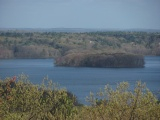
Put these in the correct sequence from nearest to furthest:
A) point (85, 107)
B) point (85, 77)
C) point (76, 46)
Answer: point (85, 107), point (85, 77), point (76, 46)

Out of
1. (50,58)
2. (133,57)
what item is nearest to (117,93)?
(133,57)

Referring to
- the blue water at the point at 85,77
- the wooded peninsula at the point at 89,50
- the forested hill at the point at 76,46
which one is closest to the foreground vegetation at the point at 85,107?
the blue water at the point at 85,77

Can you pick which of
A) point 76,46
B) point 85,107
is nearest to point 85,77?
point 76,46

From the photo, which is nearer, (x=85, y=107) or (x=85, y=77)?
(x=85, y=107)

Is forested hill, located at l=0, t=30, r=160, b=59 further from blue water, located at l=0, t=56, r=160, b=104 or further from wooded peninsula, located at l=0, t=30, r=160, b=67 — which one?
blue water, located at l=0, t=56, r=160, b=104

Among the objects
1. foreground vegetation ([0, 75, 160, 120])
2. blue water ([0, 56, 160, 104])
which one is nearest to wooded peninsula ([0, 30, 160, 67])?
blue water ([0, 56, 160, 104])

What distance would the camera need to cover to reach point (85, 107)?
51.6 ft

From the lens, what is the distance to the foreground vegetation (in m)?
14.4

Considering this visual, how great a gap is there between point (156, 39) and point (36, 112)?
6042 inches

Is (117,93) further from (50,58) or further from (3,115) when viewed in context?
(50,58)

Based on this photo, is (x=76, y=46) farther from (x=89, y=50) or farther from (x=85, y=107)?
(x=85, y=107)

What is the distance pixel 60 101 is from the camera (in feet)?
61.5

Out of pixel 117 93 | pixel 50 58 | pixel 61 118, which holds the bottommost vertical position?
pixel 50 58

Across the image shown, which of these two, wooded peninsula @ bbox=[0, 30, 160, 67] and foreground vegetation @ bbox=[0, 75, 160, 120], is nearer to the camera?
foreground vegetation @ bbox=[0, 75, 160, 120]
